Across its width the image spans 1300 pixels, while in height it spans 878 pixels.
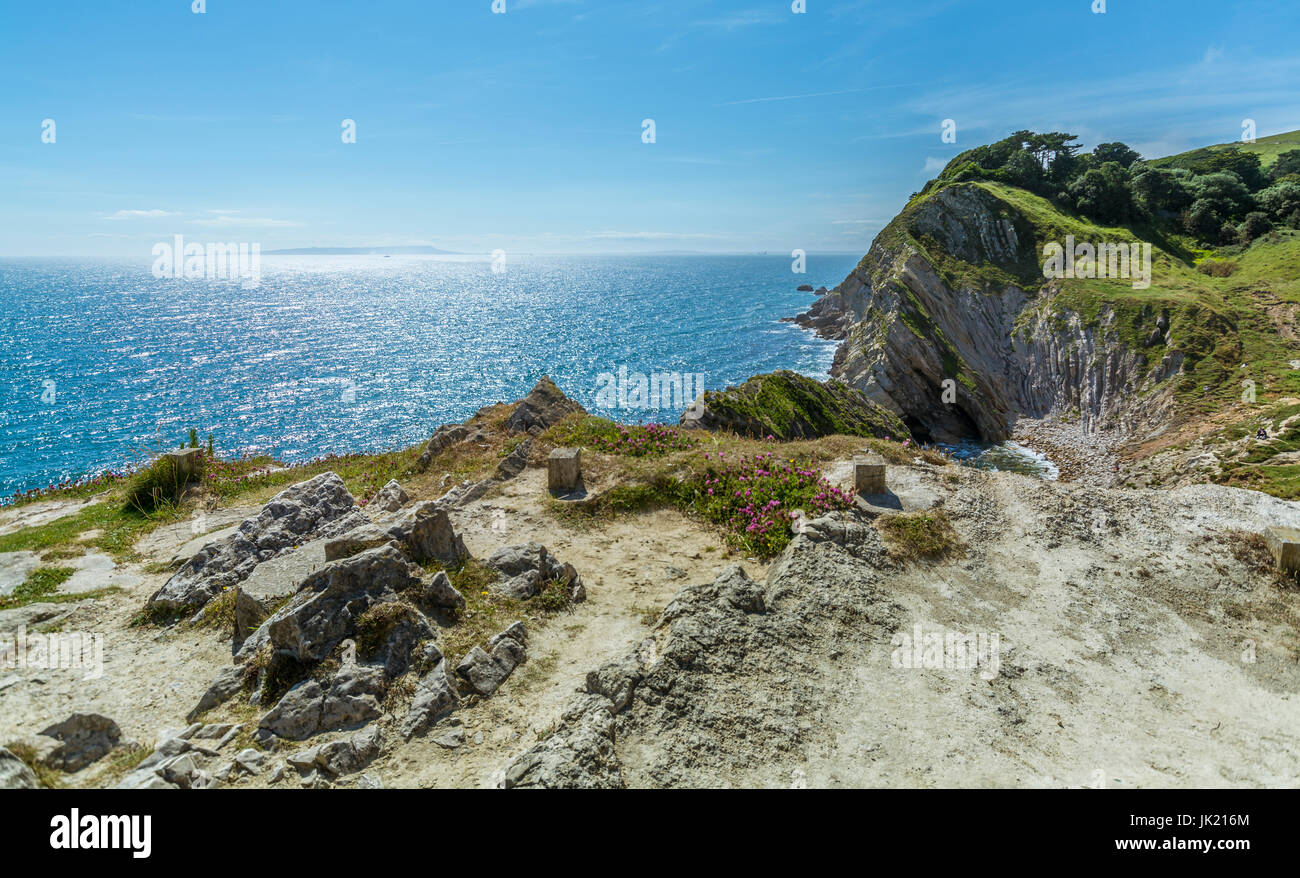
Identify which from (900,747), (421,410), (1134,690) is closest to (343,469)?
(900,747)

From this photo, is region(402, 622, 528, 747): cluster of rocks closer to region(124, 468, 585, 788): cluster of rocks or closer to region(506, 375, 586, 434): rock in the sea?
region(124, 468, 585, 788): cluster of rocks

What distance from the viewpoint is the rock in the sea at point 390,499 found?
53.6 ft

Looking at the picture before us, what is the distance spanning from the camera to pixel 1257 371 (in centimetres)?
4159

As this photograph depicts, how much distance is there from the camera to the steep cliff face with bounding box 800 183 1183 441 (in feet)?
162

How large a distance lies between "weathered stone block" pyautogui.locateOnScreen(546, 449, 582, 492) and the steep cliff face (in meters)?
41.8

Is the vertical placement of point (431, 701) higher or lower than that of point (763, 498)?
lower

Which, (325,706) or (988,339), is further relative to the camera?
(988,339)

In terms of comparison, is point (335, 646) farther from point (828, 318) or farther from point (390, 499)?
point (828, 318)

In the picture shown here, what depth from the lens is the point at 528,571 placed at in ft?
38.7

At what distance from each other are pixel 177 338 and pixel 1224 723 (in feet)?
448

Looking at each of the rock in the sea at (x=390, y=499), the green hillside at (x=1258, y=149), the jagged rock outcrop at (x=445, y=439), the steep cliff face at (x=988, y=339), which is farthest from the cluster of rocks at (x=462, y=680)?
the green hillside at (x=1258, y=149)

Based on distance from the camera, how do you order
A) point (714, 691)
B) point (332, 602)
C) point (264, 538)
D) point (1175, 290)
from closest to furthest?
point (714, 691) → point (332, 602) → point (264, 538) → point (1175, 290)

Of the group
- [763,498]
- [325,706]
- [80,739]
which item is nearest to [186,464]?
[80,739]

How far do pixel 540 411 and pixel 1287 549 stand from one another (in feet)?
66.0
